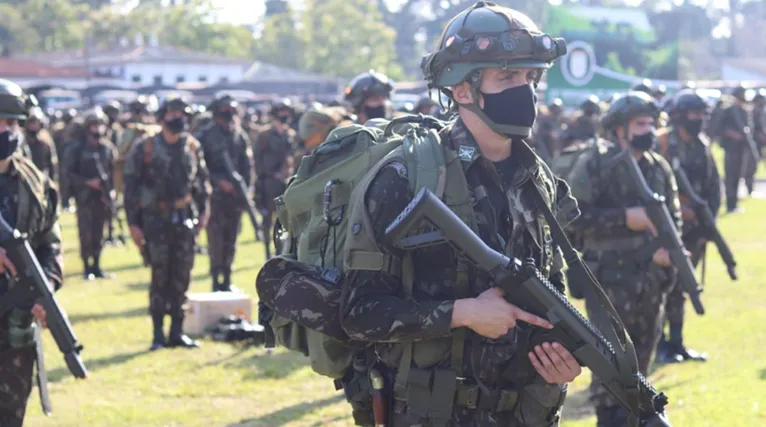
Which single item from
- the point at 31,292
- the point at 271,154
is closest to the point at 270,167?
the point at 271,154

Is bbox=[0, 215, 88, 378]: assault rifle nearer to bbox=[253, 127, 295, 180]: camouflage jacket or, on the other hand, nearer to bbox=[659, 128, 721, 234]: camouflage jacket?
bbox=[659, 128, 721, 234]: camouflage jacket

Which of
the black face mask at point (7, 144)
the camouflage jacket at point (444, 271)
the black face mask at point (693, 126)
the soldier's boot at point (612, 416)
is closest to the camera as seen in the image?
the camouflage jacket at point (444, 271)

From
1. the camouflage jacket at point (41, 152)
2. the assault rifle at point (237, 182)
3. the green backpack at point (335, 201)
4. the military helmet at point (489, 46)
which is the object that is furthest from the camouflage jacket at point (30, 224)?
the camouflage jacket at point (41, 152)

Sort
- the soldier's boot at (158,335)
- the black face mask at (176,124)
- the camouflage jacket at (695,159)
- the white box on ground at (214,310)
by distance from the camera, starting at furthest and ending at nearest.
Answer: the white box on ground at (214,310) → the soldier's boot at (158,335) → the black face mask at (176,124) → the camouflage jacket at (695,159)

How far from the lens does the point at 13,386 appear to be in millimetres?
6719

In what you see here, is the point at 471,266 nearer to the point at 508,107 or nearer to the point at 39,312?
the point at 508,107

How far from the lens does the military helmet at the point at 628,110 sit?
8.13 metres

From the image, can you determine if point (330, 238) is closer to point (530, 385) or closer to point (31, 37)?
point (530, 385)

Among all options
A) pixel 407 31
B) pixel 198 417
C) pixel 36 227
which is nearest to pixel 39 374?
pixel 36 227

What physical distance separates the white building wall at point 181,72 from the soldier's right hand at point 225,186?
3238 inches

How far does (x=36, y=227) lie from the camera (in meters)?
6.79

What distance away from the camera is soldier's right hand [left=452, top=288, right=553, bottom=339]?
408 centimetres

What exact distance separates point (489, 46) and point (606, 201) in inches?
158

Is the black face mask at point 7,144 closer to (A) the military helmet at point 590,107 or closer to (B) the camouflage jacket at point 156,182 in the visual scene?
(B) the camouflage jacket at point 156,182
